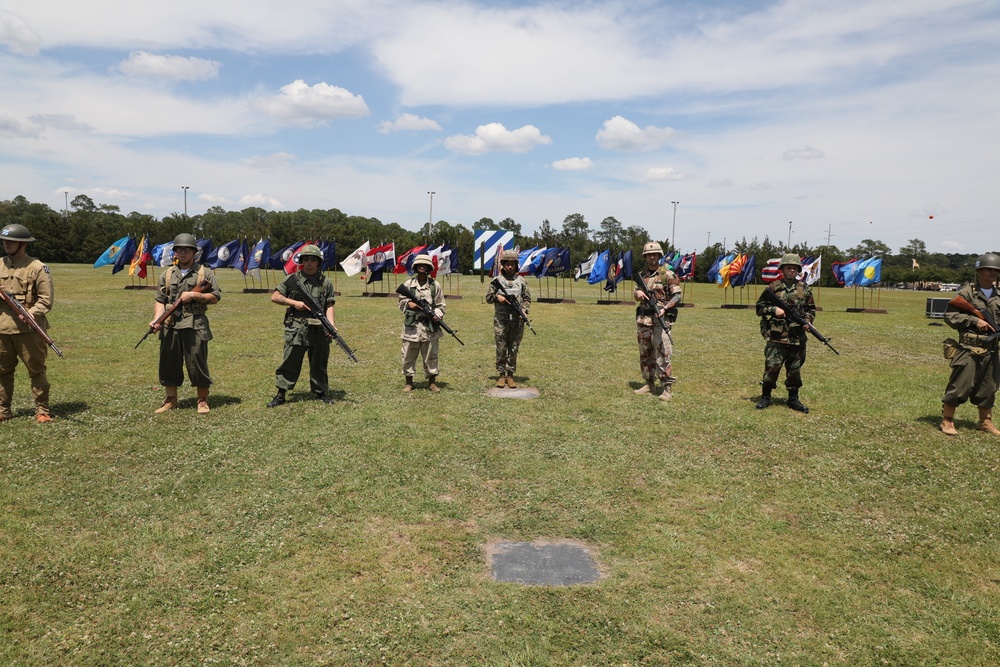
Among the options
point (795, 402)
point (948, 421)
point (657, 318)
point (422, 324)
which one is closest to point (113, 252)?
point (422, 324)

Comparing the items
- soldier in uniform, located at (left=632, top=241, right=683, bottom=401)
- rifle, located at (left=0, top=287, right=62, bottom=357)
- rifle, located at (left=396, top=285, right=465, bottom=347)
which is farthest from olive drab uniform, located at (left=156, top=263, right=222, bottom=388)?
soldier in uniform, located at (left=632, top=241, right=683, bottom=401)

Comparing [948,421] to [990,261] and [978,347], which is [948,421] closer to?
[978,347]

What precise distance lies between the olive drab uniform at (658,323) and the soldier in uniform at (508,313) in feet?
6.38

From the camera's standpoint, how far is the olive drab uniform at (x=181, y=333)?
821 cm

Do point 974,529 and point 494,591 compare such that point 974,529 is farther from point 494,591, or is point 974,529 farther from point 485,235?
point 485,235

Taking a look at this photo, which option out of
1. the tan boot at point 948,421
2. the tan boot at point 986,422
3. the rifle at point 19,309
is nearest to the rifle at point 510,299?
the tan boot at point 948,421

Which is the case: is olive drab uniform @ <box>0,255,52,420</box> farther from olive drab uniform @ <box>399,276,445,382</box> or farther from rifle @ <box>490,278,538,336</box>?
rifle @ <box>490,278,538,336</box>

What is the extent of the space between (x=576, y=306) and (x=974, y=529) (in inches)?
937

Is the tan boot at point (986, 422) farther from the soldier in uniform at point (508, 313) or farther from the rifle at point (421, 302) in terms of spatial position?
the rifle at point (421, 302)

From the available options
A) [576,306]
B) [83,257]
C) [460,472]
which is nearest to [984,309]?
[460,472]

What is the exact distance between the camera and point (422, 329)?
9961 millimetres

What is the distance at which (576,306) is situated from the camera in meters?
29.1

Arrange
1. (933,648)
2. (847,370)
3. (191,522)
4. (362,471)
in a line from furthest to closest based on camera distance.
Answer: (847,370) → (362,471) → (191,522) → (933,648)

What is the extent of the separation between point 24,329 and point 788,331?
10225 mm
